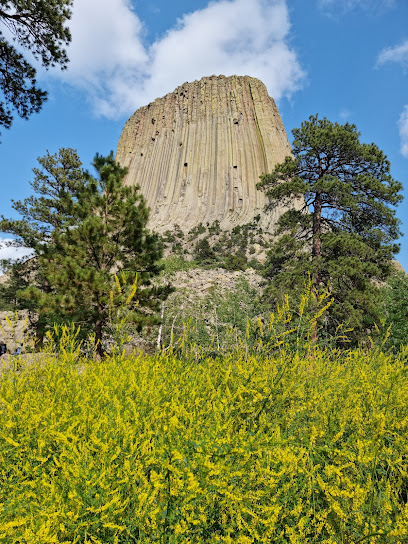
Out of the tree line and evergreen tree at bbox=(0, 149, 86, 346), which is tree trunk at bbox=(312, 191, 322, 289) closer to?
the tree line

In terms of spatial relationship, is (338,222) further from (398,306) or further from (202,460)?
(202,460)

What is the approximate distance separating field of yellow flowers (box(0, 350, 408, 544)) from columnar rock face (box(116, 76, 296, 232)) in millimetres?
58246

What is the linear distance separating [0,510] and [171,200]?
231 ft

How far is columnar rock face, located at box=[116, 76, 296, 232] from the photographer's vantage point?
66062 millimetres

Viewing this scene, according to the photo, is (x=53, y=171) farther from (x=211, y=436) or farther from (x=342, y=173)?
(x=211, y=436)

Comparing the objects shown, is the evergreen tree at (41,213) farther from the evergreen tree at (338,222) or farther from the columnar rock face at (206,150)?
the columnar rock face at (206,150)

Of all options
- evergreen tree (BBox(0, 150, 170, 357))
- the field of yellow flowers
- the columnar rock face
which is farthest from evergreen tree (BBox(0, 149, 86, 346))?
the columnar rock face

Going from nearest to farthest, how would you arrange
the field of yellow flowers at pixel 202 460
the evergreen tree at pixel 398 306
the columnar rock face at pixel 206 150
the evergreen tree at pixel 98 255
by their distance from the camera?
the field of yellow flowers at pixel 202 460, the evergreen tree at pixel 98 255, the evergreen tree at pixel 398 306, the columnar rock face at pixel 206 150

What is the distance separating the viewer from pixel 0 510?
5.83 feet

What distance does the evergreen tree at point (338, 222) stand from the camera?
38.0 ft

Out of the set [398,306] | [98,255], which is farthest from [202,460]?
[398,306]

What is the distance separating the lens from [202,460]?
5.23ft

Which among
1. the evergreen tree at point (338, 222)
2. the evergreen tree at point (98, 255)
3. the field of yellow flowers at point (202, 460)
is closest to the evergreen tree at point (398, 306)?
the evergreen tree at point (338, 222)

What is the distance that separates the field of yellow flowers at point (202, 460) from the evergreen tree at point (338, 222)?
8632 mm
